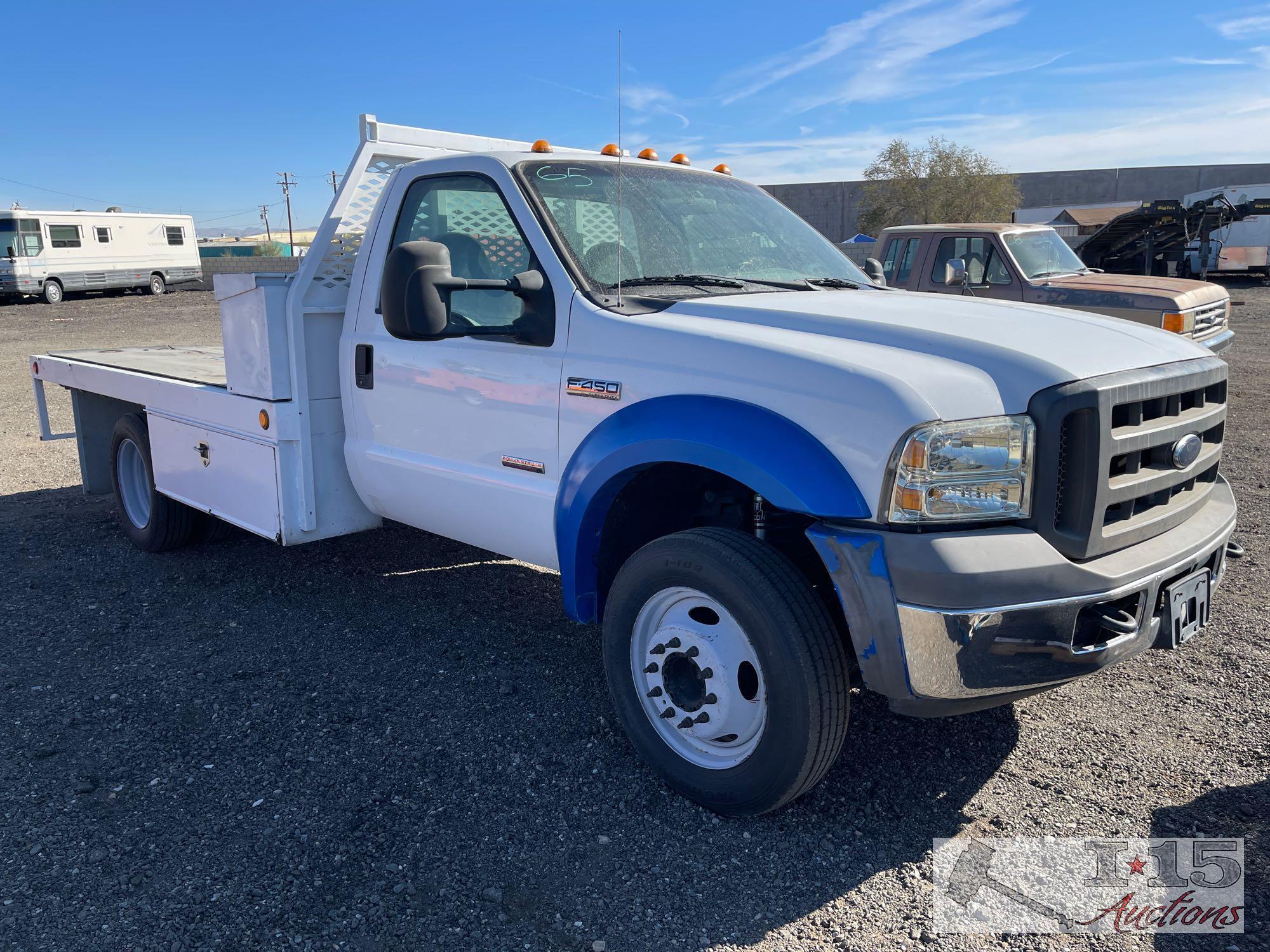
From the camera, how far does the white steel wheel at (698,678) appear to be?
9.89 feet

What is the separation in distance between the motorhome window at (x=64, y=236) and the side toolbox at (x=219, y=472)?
96.2 feet

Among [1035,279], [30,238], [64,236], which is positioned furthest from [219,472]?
[64,236]

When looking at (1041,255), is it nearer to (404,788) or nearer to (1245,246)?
(404,788)

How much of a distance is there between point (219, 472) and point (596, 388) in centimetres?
249

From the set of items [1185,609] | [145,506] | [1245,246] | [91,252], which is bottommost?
[145,506]

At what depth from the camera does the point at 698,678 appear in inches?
125

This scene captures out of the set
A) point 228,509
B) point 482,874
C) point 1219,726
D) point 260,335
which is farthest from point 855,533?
point 228,509

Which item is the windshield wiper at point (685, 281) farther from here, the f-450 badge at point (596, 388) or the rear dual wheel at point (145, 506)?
the rear dual wheel at point (145, 506)

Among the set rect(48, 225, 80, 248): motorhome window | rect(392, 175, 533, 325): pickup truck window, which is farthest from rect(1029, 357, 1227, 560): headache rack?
rect(48, 225, 80, 248): motorhome window

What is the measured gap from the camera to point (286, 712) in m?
3.85

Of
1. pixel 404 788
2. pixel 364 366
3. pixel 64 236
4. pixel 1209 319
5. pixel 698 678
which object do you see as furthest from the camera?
pixel 64 236

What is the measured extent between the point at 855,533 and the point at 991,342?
28.9 inches

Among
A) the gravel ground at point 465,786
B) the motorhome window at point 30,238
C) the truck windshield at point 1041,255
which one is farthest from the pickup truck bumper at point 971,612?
the motorhome window at point 30,238

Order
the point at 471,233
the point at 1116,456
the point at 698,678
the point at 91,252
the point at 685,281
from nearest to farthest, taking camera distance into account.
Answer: the point at 1116,456, the point at 698,678, the point at 685,281, the point at 471,233, the point at 91,252
